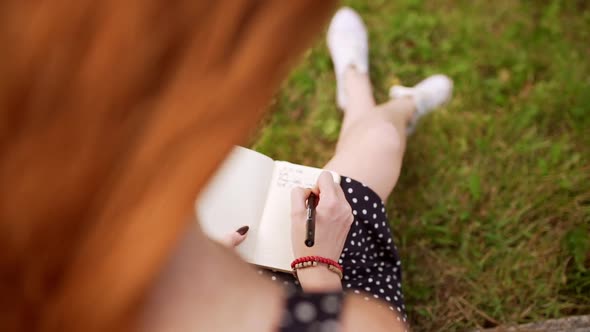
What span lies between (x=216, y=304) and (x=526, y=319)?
1.58 metres

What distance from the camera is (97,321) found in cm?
65

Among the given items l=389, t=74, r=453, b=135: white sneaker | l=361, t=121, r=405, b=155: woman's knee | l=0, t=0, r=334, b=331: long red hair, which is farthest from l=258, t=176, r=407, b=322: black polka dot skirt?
l=0, t=0, r=334, b=331: long red hair

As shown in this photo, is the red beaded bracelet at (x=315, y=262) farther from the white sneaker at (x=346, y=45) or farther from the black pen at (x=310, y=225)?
the white sneaker at (x=346, y=45)

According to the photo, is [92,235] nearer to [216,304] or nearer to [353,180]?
[216,304]

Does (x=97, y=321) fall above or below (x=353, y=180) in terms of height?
below

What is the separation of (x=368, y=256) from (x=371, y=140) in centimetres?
50

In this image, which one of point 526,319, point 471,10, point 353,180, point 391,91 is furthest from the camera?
point 471,10

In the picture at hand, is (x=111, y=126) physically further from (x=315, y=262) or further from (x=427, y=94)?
(x=427, y=94)

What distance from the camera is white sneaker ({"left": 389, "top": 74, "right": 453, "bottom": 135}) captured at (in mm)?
2340

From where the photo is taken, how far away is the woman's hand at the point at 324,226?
1.38 m

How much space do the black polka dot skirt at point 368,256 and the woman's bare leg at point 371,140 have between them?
0.14 metres

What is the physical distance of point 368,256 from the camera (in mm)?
1605

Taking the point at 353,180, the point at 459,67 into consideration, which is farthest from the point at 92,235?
the point at 459,67

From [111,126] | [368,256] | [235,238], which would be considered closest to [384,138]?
[368,256]
